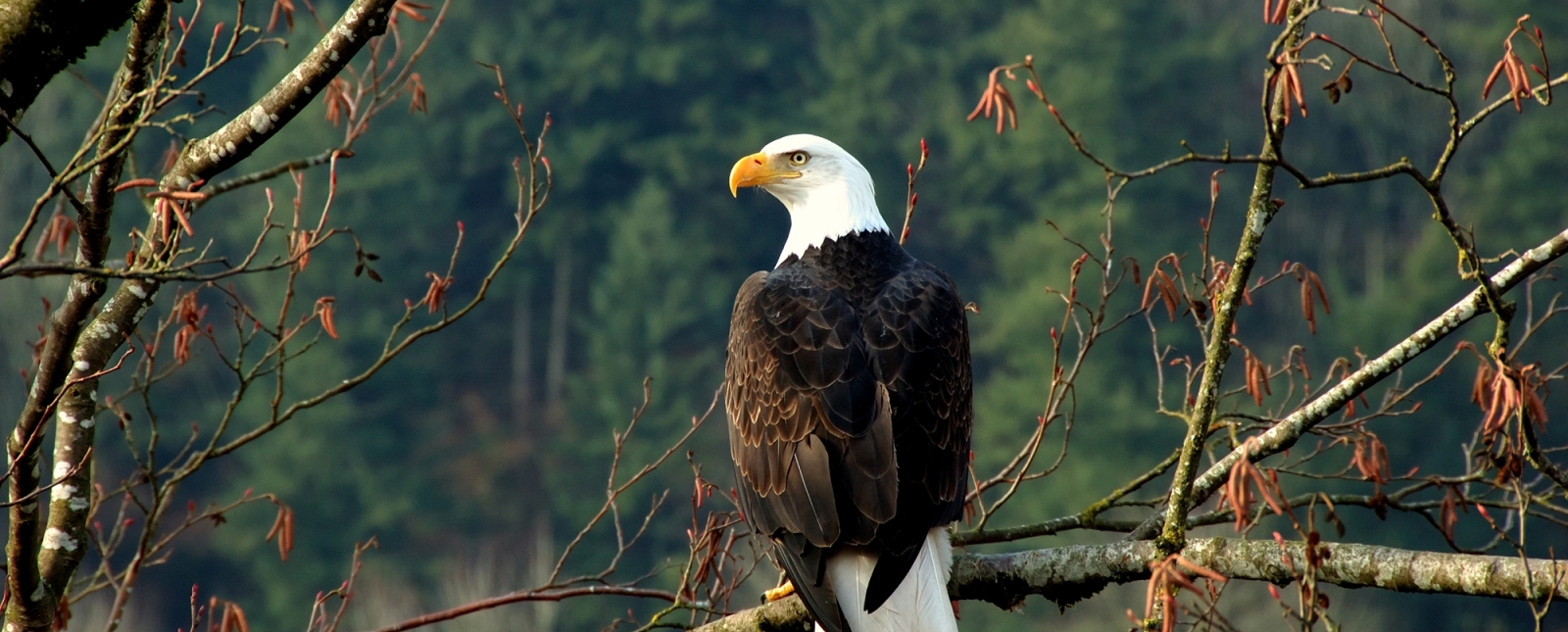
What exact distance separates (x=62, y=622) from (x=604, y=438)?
112ft

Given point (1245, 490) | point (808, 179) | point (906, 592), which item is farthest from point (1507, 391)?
point (808, 179)

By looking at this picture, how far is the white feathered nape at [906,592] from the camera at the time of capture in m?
3.54

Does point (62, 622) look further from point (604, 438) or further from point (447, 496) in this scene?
point (447, 496)

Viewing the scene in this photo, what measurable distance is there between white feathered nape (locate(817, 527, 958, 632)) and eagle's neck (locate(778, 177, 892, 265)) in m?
1.31

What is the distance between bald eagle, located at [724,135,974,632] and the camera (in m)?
3.63

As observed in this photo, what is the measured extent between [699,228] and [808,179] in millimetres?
34482

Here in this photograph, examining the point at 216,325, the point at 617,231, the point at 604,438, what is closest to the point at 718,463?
the point at 604,438

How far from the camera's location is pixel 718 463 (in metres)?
35.3

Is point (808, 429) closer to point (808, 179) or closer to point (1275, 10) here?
point (808, 179)

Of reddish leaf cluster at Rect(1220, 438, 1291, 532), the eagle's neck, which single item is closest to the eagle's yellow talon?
the eagle's neck

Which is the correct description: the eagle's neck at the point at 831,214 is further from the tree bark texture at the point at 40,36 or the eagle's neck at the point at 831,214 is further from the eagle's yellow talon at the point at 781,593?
the tree bark texture at the point at 40,36

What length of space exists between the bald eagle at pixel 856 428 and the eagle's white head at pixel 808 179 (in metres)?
0.35

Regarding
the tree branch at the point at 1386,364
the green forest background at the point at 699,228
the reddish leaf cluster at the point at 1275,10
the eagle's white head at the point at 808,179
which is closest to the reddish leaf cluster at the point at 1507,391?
the tree branch at the point at 1386,364

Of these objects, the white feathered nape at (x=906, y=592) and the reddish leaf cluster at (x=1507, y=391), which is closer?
the reddish leaf cluster at (x=1507, y=391)
